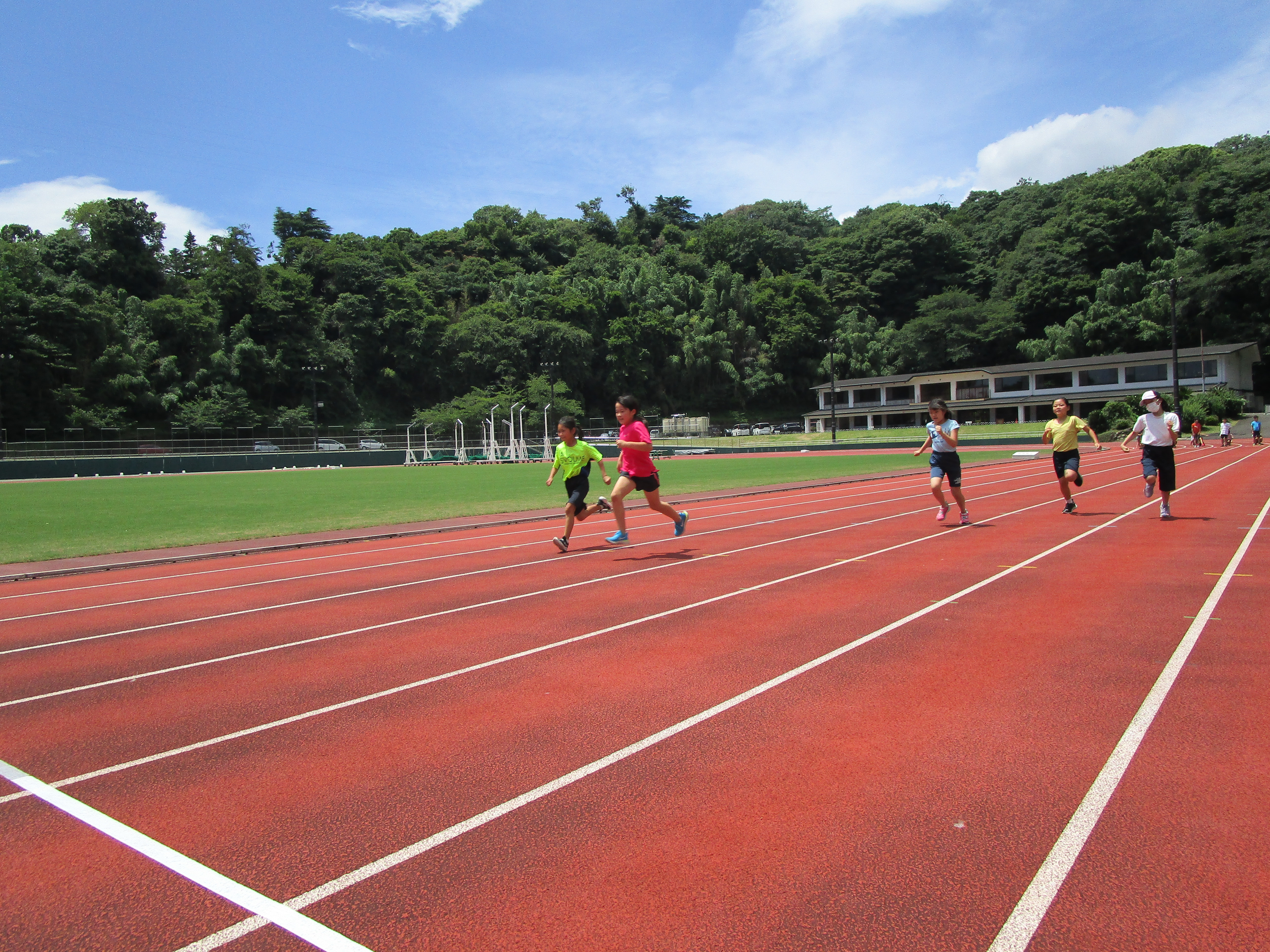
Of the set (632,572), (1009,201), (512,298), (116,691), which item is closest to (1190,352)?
(1009,201)

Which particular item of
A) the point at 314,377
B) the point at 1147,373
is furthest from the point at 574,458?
the point at 1147,373

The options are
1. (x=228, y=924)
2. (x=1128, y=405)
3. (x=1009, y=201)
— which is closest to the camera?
(x=228, y=924)

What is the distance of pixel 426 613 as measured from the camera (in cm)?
755

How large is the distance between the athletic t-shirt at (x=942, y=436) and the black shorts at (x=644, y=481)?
480 cm

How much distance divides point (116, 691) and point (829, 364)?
284 feet

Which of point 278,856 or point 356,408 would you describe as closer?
point 278,856

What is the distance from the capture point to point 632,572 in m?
9.26

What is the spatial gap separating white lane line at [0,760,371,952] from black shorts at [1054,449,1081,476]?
1343 centimetres

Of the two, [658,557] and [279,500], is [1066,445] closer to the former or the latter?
[658,557]

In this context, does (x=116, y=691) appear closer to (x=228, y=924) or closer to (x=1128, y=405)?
(x=228, y=924)

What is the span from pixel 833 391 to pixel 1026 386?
19925mm

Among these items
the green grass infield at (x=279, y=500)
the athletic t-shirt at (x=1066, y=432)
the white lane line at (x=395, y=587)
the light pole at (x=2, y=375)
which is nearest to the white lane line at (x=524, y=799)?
the white lane line at (x=395, y=587)

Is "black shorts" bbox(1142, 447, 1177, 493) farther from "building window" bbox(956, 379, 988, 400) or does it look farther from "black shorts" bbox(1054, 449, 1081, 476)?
"building window" bbox(956, 379, 988, 400)

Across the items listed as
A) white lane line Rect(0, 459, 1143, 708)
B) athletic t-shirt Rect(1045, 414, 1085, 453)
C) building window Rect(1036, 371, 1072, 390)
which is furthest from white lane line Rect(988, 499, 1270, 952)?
building window Rect(1036, 371, 1072, 390)
